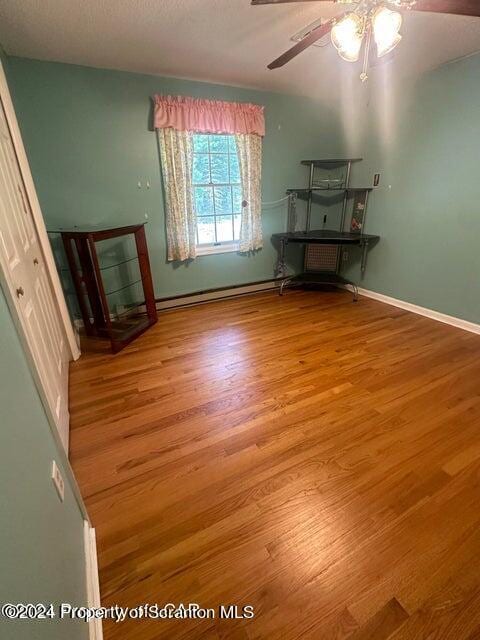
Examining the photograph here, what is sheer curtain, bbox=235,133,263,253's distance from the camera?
10.5 ft

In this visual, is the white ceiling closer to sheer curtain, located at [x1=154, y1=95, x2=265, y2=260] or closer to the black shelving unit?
sheer curtain, located at [x1=154, y1=95, x2=265, y2=260]

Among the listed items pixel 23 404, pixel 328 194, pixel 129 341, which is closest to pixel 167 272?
pixel 129 341

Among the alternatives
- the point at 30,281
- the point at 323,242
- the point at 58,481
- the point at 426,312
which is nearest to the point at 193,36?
the point at 30,281

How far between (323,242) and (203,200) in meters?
1.52

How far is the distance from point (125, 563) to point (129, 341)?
1830 millimetres

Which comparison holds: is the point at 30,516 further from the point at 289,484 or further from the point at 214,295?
the point at 214,295

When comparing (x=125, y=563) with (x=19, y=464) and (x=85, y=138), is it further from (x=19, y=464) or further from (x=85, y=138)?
(x=85, y=138)

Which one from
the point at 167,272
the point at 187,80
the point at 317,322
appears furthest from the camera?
the point at 167,272

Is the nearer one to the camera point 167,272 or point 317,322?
point 317,322

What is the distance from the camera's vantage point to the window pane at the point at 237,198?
3416 millimetres

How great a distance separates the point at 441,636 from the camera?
89 cm

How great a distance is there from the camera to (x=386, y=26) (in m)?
1.34

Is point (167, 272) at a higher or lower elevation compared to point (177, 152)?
lower

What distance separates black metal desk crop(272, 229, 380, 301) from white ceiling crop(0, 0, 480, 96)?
1549 millimetres
